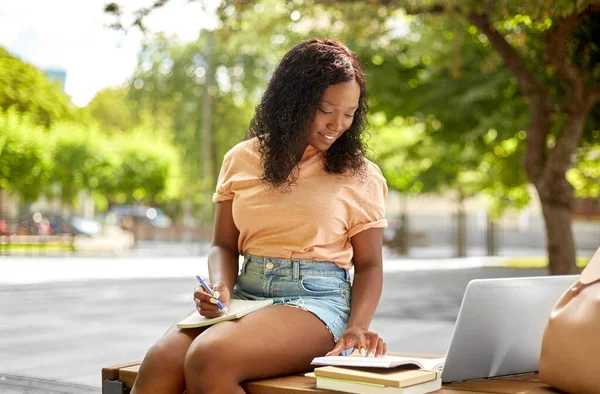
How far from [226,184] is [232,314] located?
0.63 m

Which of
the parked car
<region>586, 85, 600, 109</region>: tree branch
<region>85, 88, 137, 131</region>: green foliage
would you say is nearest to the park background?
<region>586, 85, 600, 109</region>: tree branch

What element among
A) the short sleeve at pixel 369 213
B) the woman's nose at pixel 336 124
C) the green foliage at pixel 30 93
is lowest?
the short sleeve at pixel 369 213

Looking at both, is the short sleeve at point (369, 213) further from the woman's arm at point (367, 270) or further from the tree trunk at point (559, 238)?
the tree trunk at point (559, 238)

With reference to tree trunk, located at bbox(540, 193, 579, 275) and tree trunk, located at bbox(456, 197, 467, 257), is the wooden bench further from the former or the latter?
tree trunk, located at bbox(456, 197, 467, 257)

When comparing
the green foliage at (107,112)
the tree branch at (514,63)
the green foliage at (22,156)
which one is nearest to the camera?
the tree branch at (514,63)

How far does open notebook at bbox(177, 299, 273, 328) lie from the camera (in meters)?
2.61

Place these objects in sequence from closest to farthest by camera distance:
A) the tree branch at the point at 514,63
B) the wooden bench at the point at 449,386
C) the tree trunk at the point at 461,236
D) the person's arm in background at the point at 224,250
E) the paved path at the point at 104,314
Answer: the wooden bench at the point at 449,386 → the person's arm in background at the point at 224,250 → the paved path at the point at 104,314 → the tree branch at the point at 514,63 → the tree trunk at the point at 461,236

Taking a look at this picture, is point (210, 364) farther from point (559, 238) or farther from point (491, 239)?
point (491, 239)

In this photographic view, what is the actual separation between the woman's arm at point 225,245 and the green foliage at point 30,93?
32.1 m

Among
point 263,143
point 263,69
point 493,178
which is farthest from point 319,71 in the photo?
point 263,69

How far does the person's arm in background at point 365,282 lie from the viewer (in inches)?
108

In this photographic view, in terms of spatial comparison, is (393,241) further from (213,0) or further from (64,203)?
(213,0)

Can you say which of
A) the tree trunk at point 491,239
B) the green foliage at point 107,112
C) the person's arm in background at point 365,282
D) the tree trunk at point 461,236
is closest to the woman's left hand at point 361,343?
the person's arm in background at point 365,282

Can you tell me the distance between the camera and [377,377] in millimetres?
2217
